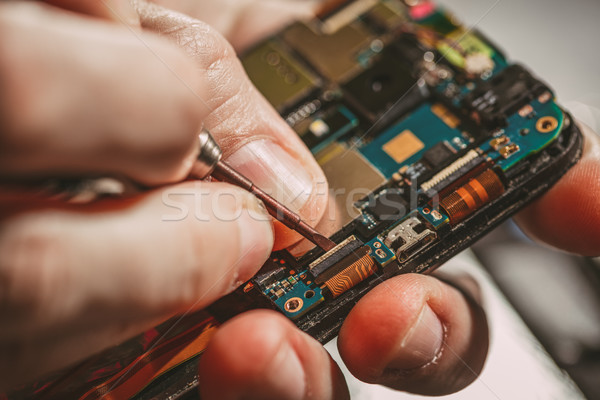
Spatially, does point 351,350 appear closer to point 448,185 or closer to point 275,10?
point 448,185

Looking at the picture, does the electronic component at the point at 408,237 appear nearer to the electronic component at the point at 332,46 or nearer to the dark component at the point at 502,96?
the dark component at the point at 502,96

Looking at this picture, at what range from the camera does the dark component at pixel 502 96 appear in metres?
1.84

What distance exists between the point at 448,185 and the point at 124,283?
111cm

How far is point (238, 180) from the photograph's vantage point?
1475 millimetres

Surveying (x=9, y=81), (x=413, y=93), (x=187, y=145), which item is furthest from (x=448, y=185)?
(x=9, y=81)

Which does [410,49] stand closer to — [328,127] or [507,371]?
[328,127]

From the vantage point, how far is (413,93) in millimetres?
1989

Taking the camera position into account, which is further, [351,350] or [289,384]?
[351,350]

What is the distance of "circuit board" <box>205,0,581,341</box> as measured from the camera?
163 cm

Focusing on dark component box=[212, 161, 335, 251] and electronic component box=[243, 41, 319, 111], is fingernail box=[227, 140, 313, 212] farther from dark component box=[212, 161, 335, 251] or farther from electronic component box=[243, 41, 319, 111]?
electronic component box=[243, 41, 319, 111]

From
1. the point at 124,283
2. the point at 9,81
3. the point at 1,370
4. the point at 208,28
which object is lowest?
the point at 1,370

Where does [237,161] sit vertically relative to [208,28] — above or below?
below

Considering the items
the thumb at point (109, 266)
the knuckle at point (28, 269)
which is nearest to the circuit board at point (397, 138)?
the thumb at point (109, 266)

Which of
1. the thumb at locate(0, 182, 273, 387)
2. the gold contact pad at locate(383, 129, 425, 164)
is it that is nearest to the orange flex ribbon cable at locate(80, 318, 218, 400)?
the thumb at locate(0, 182, 273, 387)
